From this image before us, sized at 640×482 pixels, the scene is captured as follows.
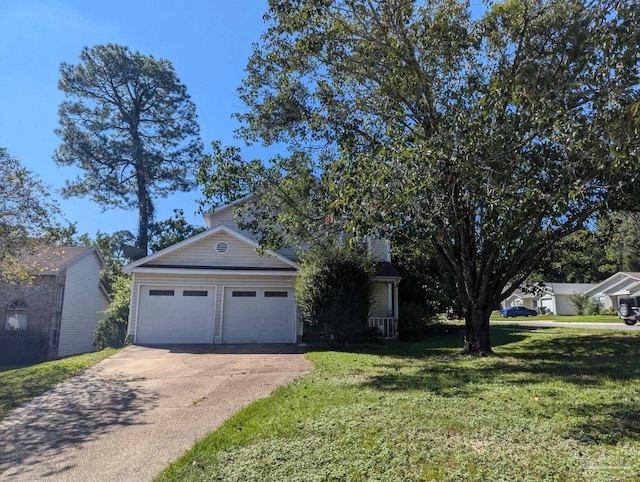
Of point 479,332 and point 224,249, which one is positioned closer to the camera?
point 479,332

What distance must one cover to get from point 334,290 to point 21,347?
13829 millimetres

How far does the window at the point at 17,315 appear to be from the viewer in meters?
19.0

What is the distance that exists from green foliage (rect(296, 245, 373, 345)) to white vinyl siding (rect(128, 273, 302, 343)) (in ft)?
7.86

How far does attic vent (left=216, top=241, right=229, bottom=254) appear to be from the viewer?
1672 cm

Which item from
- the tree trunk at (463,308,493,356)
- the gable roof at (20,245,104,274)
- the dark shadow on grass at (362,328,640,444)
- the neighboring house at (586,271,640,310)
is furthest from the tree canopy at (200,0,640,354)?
the neighboring house at (586,271,640,310)

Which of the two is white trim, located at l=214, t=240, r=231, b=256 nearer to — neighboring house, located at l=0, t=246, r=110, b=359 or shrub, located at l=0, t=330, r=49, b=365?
neighboring house, located at l=0, t=246, r=110, b=359

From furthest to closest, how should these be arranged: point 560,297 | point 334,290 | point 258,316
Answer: point 560,297
point 258,316
point 334,290

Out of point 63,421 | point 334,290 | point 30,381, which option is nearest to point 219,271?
point 334,290

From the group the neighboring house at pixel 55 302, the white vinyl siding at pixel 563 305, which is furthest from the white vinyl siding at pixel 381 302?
the white vinyl siding at pixel 563 305

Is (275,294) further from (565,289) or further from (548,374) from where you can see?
(565,289)

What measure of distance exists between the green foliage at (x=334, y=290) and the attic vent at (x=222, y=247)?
12.9 feet

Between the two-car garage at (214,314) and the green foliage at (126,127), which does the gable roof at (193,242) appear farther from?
the green foliage at (126,127)

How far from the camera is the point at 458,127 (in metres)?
8.70

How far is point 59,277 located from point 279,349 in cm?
1159
